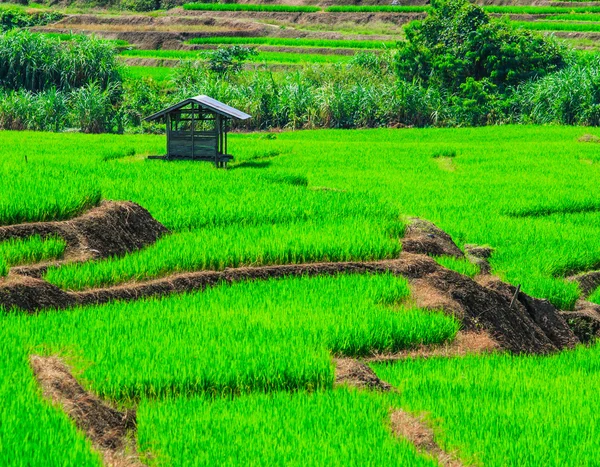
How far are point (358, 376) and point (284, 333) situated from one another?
2.92 ft

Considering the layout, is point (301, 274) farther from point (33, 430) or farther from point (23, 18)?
point (23, 18)

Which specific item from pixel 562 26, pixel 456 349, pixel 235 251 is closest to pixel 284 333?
pixel 456 349

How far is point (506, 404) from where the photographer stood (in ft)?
21.1

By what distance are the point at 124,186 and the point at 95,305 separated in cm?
528

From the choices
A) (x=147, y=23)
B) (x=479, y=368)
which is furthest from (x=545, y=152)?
(x=147, y=23)

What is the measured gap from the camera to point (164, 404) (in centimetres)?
605

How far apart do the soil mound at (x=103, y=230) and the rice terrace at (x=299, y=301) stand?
1.1 inches

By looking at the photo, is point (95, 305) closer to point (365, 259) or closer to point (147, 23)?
point (365, 259)

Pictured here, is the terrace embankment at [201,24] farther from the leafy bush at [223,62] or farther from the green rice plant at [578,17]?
the leafy bush at [223,62]

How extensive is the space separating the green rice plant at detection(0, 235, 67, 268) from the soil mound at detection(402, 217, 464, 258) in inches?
159

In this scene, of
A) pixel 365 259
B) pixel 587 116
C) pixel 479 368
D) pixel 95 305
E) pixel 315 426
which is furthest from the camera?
pixel 587 116

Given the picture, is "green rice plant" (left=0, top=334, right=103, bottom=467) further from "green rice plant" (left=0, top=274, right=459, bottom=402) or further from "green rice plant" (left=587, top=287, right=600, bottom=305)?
"green rice plant" (left=587, top=287, right=600, bottom=305)

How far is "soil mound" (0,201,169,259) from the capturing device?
9.91m

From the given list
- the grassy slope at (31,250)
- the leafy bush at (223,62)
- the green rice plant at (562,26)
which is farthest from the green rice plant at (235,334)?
the green rice plant at (562,26)
